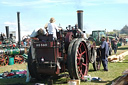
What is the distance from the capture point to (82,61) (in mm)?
6215

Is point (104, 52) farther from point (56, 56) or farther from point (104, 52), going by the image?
point (56, 56)

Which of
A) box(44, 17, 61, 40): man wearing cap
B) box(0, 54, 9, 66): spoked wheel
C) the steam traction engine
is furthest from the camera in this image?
box(0, 54, 9, 66): spoked wheel

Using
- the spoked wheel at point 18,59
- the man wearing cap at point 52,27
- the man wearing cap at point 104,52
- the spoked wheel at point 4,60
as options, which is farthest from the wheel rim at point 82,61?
the spoked wheel at point 18,59

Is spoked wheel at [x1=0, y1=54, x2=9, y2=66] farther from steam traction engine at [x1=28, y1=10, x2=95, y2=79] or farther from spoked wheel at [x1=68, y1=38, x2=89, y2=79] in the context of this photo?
spoked wheel at [x1=68, y1=38, x2=89, y2=79]

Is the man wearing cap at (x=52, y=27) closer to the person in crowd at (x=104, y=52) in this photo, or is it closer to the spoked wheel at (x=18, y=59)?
the person in crowd at (x=104, y=52)

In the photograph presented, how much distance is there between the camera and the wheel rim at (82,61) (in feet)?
20.2

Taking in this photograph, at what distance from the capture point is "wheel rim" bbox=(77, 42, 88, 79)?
20.2 feet

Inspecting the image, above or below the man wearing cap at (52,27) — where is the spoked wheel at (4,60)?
below

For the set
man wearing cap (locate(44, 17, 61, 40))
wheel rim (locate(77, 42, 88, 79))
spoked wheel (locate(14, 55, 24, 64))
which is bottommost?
spoked wheel (locate(14, 55, 24, 64))

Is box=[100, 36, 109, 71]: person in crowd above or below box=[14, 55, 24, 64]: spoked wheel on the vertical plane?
above

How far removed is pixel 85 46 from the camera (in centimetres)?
661

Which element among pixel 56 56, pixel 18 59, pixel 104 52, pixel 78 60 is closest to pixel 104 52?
pixel 104 52

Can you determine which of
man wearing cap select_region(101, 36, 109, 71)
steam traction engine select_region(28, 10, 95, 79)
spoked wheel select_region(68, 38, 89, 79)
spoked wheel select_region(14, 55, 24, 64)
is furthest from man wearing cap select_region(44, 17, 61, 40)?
spoked wheel select_region(14, 55, 24, 64)

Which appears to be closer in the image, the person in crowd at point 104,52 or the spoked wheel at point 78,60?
the spoked wheel at point 78,60
